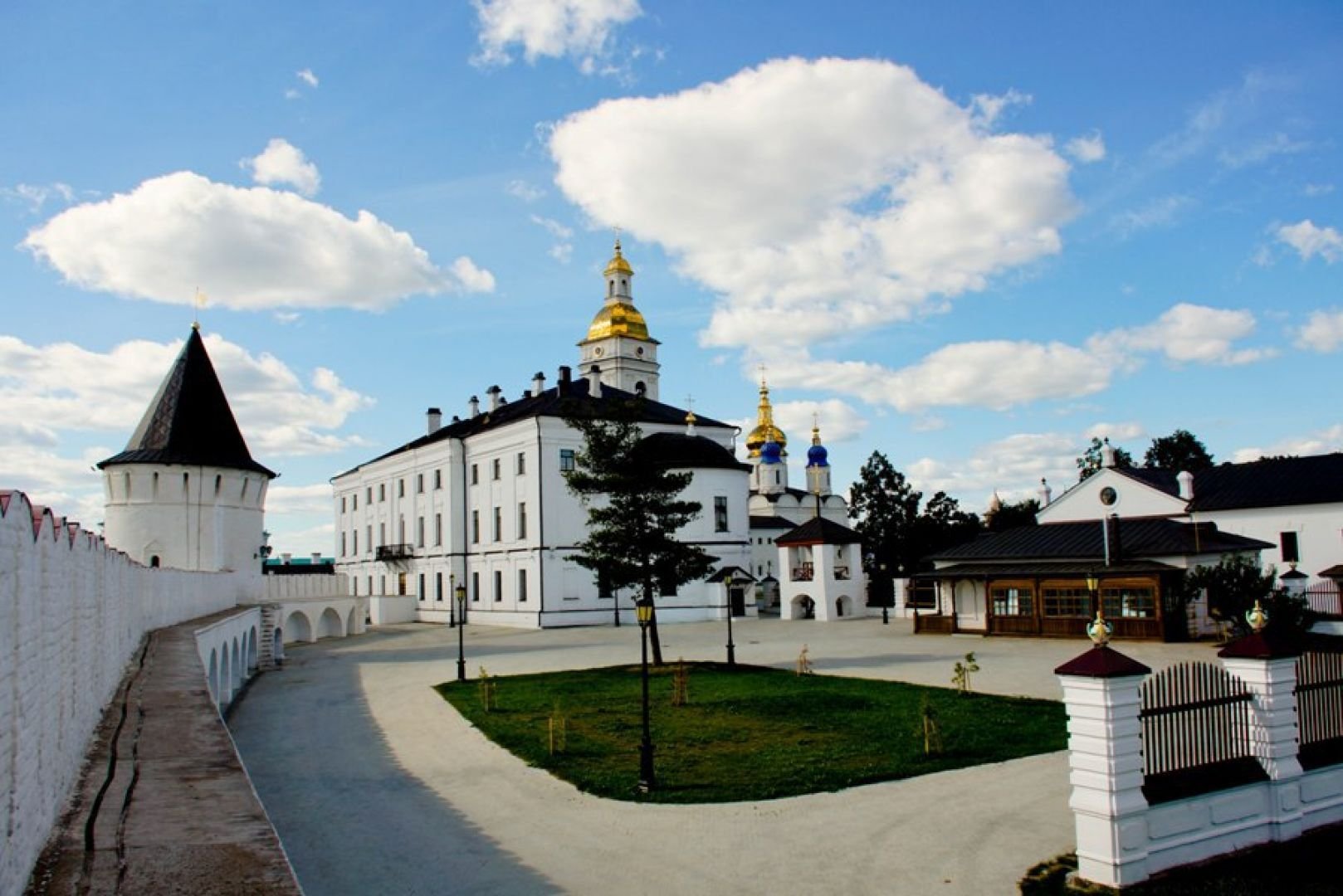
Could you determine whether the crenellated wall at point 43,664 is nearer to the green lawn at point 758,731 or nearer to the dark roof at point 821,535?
the green lawn at point 758,731

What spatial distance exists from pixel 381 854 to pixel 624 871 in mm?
2744

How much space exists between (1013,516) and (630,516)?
1690 inches

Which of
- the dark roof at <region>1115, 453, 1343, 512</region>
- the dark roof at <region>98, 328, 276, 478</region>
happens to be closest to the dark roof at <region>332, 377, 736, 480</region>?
the dark roof at <region>98, 328, 276, 478</region>

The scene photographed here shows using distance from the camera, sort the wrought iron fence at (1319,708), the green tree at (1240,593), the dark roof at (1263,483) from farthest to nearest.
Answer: the dark roof at (1263,483), the green tree at (1240,593), the wrought iron fence at (1319,708)

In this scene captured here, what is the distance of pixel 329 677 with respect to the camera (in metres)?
27.3

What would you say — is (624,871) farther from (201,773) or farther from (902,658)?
(902,658)

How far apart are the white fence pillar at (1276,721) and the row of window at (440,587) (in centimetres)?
3823

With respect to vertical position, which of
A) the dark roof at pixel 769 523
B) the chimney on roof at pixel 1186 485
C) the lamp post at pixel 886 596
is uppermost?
the chimney on roof at pixel 1186 485

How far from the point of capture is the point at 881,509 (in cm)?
6325

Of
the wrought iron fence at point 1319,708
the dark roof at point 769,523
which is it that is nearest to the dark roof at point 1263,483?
the wrought iron fence at point 1319,708

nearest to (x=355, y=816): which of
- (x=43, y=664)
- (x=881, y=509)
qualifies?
(x=43, y=664)

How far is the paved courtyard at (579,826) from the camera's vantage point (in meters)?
9.35

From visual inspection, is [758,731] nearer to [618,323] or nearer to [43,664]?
[43,664]

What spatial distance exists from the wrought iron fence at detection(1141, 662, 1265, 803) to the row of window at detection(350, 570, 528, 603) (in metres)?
38.2
